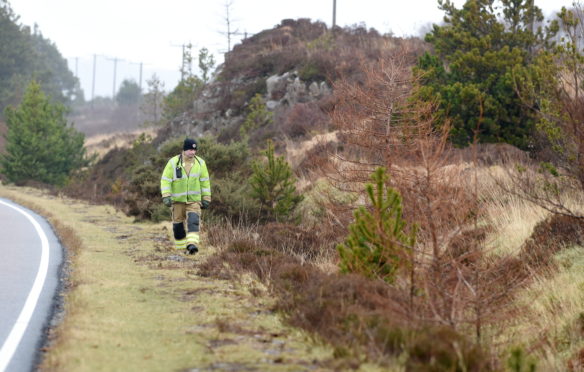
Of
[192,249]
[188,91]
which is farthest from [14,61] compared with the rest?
[192,249]

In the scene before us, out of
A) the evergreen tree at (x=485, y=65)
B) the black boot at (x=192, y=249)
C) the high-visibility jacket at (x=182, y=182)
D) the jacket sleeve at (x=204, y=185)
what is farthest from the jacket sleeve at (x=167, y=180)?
the evergreen tree at (x=485, y=65)

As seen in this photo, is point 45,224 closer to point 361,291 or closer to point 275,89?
point 361,291

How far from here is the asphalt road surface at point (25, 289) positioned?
7008 millimetres

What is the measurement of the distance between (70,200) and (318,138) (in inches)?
427

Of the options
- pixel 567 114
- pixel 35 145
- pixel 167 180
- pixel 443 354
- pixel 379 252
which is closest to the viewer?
pixel 443 354

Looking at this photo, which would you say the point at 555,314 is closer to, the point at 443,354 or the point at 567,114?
the point at 567,114

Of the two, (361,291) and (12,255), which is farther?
(12,255)

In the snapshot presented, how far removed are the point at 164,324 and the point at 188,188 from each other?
564 cm

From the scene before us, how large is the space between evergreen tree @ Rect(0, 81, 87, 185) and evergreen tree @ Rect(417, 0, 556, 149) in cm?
2276

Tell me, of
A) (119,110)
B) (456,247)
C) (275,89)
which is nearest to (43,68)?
(119,110)

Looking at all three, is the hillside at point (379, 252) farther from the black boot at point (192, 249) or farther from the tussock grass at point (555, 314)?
the black boot at point (192, 249)

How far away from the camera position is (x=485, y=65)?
19625 mm

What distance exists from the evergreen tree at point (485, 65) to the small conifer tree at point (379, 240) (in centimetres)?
1083

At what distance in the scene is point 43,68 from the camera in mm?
82750
